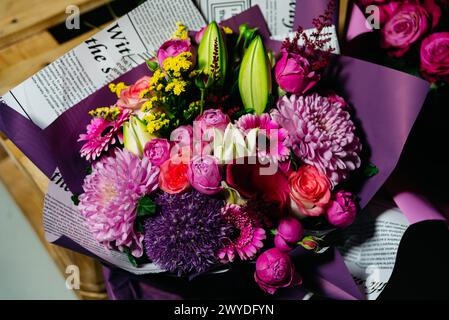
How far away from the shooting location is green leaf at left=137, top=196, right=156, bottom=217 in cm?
49

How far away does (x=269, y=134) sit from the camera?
49cm

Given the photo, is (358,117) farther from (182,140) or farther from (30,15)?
(30,15)

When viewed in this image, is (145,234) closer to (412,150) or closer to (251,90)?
(251,90)

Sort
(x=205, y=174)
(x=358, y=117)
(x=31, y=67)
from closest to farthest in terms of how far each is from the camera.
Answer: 1. (x=205, y=174)
2. (x=358, y=117)
3. (x=31, y=67)

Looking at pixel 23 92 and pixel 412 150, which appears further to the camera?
pixel 412 150

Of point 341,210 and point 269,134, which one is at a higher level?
point 269,134

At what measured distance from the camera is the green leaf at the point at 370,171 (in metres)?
0.56

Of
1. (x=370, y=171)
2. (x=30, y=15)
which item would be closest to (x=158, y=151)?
(x=370, y=171)

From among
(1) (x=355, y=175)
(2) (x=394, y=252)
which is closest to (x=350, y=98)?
(1) (x=355, y=175)

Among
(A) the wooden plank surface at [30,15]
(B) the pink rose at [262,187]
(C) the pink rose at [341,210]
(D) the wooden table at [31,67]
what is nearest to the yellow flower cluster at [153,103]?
(B) the pink rose at [262,187]

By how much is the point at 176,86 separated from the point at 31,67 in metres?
0.45

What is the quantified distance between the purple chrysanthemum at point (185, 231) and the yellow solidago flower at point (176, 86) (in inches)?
4.7

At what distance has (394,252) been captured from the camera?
571mm
